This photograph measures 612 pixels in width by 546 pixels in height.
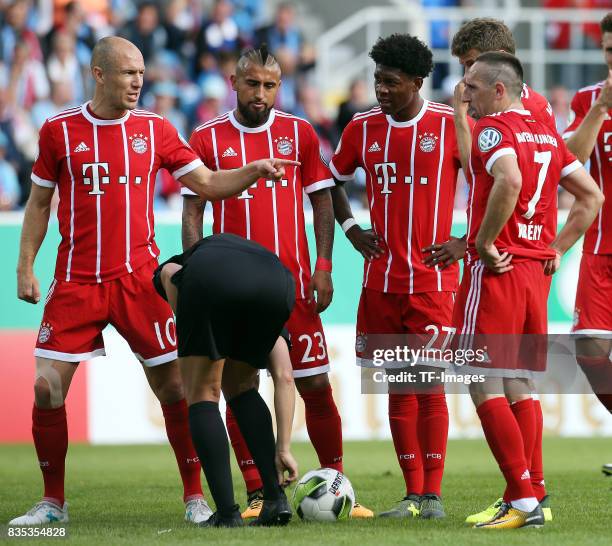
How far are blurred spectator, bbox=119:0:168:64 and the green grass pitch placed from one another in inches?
241

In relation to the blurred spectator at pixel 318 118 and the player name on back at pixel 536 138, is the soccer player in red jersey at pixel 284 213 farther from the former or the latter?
the blurred spectator at pixel 318 118

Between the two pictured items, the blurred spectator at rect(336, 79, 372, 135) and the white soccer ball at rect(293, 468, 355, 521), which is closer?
the white soccer ball at rect(293, 468, 355, 521)

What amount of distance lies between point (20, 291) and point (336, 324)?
5301 millimetres

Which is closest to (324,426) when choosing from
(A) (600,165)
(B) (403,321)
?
(B) (403,321)

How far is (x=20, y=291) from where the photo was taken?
688 cm

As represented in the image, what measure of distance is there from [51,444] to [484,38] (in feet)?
10.5

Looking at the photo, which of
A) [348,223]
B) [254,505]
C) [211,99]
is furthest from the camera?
[211,99]

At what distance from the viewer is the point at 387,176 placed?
23.4ft

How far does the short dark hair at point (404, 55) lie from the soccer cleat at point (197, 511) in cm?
258

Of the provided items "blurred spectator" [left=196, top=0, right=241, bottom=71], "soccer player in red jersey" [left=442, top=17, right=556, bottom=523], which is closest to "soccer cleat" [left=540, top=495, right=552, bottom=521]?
"soccer player in red jersey" [left=442, top=17, right=556, bottom=523]

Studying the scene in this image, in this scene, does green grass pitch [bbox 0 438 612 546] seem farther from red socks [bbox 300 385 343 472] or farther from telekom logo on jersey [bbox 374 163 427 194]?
telekom logo on jersey [bbox 374 163 427 194]

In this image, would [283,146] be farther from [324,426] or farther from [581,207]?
[581,207]

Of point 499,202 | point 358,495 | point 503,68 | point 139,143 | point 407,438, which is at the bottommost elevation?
point 358,495

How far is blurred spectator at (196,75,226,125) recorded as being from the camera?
15.3 m
